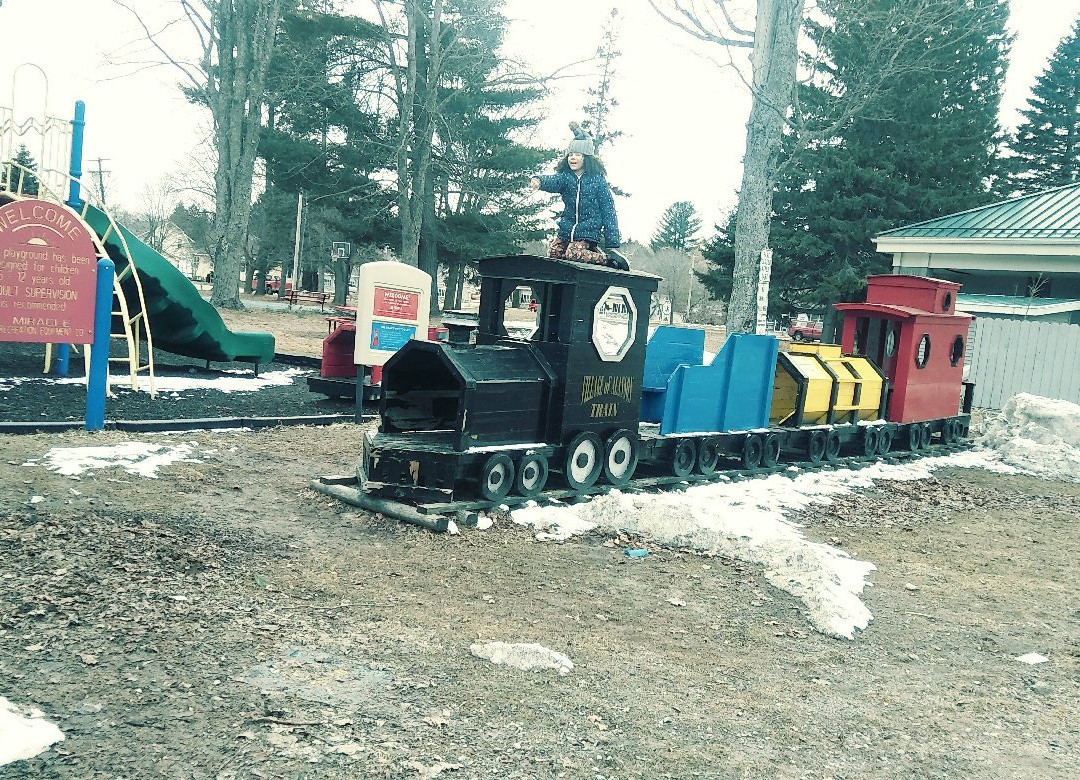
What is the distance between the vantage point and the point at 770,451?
38.3ft

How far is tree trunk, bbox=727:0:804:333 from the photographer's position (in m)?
16.5

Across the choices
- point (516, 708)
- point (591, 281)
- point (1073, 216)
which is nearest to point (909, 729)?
point (516, 708)

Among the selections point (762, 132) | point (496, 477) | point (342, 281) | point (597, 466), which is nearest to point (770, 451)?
point (597, 466)

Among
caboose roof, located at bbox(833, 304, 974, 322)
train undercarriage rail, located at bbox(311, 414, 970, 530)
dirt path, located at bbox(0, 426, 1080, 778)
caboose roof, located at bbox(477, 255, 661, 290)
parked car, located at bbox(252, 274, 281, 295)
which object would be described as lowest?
dirt path, located at bbox(0, 426, 1080, 778)

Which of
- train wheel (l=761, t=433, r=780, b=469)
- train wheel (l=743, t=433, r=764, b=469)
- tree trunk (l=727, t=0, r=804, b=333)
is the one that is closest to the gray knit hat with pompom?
train wheel (l=743, t=433, r=764, b=469)

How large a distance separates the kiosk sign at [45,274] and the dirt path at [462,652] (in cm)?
213

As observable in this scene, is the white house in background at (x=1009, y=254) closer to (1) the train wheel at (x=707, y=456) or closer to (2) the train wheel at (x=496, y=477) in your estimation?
(1) the train wheel at (x=707, y=456)

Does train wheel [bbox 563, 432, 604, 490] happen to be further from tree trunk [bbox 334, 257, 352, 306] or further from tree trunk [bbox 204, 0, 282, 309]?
tree trunk [bbox 334, 257, 352, 306]

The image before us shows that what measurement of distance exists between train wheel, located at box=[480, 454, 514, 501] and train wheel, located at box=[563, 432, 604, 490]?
74 centimetres

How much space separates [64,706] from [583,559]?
156 inches

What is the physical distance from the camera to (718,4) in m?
17.2

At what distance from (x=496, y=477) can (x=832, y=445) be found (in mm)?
6493

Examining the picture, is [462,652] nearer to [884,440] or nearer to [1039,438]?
[884,440]

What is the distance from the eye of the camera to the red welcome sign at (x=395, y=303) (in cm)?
1178
